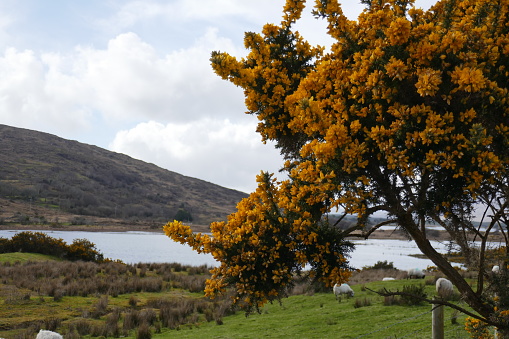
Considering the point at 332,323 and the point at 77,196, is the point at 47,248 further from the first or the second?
the point at 77,196

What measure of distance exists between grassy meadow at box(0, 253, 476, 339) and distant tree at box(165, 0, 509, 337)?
5.85 metres

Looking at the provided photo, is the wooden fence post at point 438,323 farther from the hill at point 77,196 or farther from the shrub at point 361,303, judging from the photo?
the hill at point 77,196

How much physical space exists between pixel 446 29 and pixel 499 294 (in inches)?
149

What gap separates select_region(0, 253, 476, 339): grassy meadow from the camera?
1268 centimetres

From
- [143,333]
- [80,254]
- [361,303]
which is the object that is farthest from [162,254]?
[361,303]

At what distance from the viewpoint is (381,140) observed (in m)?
4.76

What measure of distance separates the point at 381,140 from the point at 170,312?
14510mm

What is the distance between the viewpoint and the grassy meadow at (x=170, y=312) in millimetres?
12680

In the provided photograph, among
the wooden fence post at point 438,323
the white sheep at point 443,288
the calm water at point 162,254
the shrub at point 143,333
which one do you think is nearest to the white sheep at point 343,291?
the white sheep at point 443,288

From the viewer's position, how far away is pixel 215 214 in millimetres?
171250

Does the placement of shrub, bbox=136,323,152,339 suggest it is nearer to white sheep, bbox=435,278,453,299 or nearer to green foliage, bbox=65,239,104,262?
white sheep, bbox=435,278,453,299

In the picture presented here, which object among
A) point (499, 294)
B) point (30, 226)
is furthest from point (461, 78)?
point (30, 226)

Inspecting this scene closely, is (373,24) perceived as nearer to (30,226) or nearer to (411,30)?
(411,30)

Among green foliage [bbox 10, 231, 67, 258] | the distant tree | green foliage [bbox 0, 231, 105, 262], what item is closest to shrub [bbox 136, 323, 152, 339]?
the distant tree
